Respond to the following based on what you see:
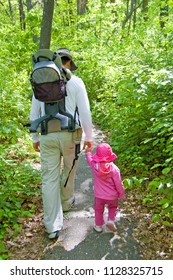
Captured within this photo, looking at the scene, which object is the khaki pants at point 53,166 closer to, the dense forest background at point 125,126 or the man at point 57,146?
the man at point 57,146

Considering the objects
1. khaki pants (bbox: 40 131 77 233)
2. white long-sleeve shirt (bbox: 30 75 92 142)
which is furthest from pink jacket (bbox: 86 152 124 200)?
white long-sleeve shirt (bbox: 30 75 92 142)

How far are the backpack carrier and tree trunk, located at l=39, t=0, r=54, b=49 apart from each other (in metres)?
3.45

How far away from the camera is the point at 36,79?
3193mm

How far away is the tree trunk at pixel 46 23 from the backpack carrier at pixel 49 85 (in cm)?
345

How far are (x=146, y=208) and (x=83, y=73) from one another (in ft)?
30.1

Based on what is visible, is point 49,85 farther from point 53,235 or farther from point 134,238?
point 134,238

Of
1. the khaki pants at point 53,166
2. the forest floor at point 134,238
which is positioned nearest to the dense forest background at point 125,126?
the forest floor at point 134,238

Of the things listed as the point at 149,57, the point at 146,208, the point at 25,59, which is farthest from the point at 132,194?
the point at 25,59

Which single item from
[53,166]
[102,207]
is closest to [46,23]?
[53,166]

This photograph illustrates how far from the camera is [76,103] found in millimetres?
3586

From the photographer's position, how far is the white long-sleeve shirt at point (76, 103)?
Answer: 11.5 ft

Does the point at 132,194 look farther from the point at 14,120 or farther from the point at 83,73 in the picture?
the point at 83,73

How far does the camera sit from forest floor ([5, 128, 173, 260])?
3.34 metres

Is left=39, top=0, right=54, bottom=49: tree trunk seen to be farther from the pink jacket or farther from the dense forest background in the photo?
the pink jacket
